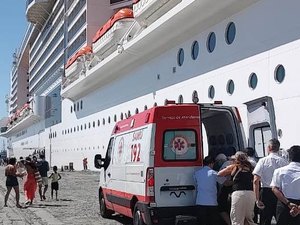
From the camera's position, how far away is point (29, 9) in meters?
77.4

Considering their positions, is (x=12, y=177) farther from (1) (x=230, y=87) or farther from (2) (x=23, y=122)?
(2) (x=23, y=122)

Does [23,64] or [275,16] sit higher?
[23,64]

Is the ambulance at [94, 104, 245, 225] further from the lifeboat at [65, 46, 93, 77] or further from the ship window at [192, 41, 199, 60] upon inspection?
the lifeboat at [65, 46, 93, 77]

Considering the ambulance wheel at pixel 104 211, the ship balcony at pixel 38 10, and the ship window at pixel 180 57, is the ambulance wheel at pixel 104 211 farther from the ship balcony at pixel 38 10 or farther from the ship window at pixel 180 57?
the ship balcony at pixel 38 10

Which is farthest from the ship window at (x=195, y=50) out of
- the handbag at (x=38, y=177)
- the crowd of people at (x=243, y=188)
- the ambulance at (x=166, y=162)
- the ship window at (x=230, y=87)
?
the crowd of people at (x=243, y=188)

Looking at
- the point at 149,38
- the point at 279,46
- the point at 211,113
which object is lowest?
the point at 211,113

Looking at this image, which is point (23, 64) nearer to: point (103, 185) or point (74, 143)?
point (74, 143)

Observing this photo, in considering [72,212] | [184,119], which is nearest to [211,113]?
[184,119]

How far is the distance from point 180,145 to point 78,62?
2955cm

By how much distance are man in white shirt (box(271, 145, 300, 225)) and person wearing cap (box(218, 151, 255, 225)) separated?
1187 mm

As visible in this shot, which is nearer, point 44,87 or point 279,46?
point 279,46

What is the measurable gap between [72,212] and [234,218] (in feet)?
23.5

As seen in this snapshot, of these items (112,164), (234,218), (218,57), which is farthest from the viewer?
(218,57)

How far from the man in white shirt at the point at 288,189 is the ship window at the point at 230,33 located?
8969 millimetres
